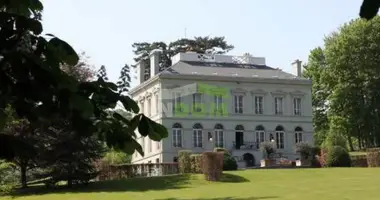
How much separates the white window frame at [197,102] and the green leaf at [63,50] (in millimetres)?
47910

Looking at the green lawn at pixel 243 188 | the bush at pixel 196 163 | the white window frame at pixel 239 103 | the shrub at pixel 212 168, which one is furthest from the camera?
the white window frame at pixel 239 103

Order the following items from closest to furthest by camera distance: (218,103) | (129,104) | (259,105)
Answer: (129,104) < (218,103) < (259,105)

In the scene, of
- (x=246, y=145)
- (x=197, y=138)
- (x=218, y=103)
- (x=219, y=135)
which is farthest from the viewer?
(x=218, y=103)

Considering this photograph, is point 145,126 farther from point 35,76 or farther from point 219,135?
point 219,135

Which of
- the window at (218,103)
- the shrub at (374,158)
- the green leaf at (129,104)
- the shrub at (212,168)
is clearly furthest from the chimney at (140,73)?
the green leaf at (129,104)

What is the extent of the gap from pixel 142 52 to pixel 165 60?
350cm

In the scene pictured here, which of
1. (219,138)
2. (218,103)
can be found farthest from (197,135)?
(218,103)

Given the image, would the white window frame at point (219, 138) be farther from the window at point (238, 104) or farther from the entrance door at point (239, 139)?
the window at point (238, 104)

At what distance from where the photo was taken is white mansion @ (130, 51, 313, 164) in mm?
50219

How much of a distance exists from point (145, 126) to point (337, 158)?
35.1m

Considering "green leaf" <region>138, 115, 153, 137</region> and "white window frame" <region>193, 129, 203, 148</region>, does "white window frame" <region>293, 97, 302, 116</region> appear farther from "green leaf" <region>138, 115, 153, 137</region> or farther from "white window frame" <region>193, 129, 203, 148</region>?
"green leaf" <region>138, 115, 153, 137</region>

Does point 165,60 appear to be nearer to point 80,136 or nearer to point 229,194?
point 229,194

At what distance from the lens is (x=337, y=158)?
1457 inches

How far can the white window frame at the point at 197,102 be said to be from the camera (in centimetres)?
5088
